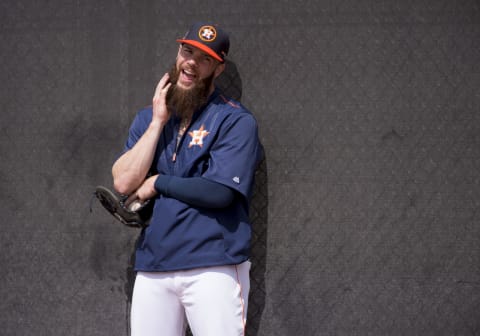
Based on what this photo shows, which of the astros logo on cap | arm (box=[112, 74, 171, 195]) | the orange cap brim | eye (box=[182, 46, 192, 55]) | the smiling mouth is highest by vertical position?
the astros logo on cap

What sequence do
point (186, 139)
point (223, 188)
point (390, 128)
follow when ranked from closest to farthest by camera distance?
point (223, 188), point (186, 139), point (390, 128)

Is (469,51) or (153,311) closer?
(153,311)

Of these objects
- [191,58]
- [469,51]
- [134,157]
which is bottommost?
[134,157]

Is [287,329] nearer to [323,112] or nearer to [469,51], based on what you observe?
[323,112]

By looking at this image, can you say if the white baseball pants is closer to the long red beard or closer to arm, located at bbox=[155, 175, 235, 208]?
arm, located at bbox=[155, 175, 235, 208]

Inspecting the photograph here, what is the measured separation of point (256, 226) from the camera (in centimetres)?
287

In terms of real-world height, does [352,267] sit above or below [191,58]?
below

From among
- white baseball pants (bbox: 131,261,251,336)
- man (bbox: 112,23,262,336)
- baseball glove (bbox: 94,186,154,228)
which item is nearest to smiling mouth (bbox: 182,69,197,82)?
man (bbox: 112,23,262,336)

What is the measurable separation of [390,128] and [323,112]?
38 cm

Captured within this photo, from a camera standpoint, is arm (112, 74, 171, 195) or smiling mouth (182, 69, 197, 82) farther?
smiling mouth (182, 69, 197, 82)

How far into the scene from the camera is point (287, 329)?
2875 mm

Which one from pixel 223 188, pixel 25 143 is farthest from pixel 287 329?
pixel 25 143

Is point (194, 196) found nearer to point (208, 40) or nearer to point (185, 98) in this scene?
point (185, 98)

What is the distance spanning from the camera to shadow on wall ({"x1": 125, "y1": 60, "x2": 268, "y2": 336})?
2867 mm
